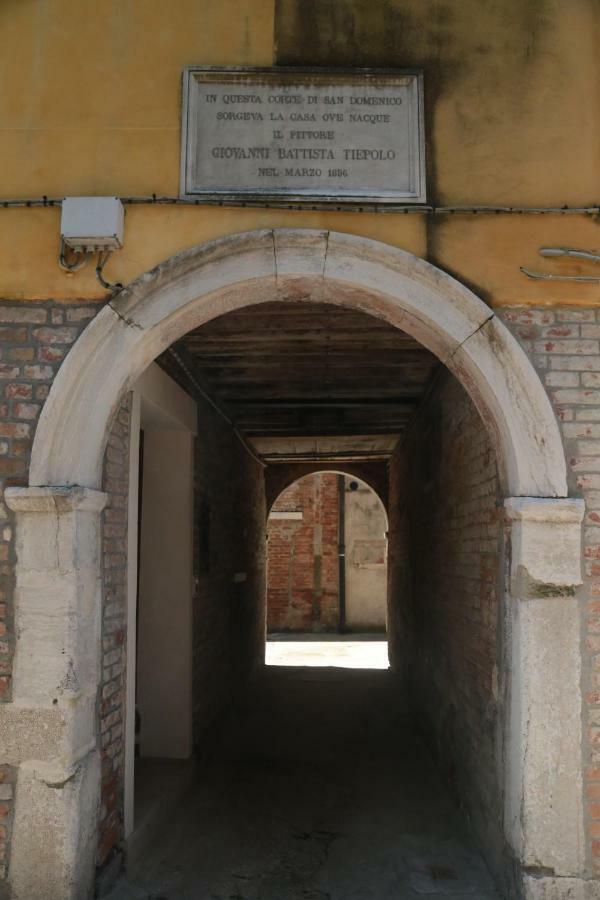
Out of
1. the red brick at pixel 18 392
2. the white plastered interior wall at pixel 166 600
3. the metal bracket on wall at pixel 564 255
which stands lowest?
the white plastered interior wall at pixel 166 600

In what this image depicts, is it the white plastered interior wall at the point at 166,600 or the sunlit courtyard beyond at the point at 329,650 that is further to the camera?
the sunlit courtyard beyond at the point at 329,650

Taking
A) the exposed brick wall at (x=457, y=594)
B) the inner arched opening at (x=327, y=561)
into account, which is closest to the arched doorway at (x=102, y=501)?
the exposed brick wall at (x=457, y=594)

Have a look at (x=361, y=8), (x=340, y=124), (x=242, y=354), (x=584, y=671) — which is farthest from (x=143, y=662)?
(x=361, y=8)

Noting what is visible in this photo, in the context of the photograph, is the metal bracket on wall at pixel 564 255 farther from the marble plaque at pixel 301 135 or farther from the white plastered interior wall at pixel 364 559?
the white plastered interior wall at pixel 364 559

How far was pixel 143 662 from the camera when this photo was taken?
555 cm

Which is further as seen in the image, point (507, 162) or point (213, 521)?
point (213, 521)

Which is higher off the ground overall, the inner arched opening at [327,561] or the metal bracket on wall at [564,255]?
the metal bracket on wall at [564,255]

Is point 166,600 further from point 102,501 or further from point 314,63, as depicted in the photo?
point 314,63

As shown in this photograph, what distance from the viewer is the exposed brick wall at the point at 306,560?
727 inches

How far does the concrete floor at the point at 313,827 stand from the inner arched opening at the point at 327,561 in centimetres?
1118

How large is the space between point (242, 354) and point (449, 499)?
1793 mm

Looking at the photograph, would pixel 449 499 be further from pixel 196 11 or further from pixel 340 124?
pixel 196 11

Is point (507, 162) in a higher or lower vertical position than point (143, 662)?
higher

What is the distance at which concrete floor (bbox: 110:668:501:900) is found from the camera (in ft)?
12.5
